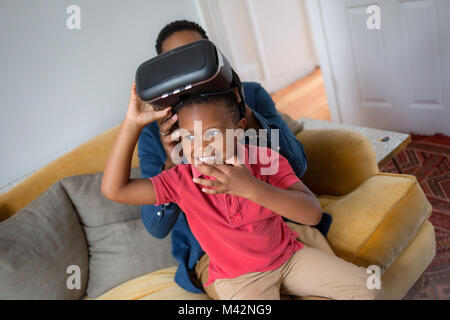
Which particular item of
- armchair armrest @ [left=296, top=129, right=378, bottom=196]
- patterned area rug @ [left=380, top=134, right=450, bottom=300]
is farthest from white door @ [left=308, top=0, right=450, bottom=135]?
armchair armrest @ [left=296, top=129, right=378, bottom=196]

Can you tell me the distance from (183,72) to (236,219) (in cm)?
38

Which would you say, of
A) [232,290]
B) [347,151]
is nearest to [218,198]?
[232,290]

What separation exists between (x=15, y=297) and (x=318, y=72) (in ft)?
10.7

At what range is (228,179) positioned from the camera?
0.70 meters

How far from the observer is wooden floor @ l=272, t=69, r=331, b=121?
9.17 ft

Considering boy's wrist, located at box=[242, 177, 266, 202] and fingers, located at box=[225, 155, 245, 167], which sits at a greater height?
fingers, located at box=[225, 155, 245, 167]

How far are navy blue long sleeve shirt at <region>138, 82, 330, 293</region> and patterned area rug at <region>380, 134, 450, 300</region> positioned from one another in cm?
33

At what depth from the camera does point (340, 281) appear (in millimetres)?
897

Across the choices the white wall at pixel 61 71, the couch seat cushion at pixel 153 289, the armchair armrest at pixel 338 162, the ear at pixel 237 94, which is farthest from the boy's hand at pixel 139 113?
the white wall at pixel 61 71

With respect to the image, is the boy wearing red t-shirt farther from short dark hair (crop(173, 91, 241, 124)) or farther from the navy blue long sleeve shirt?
the navy blue long sleeve shirt

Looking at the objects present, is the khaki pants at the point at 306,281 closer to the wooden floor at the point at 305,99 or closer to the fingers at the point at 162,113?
the fingers at the point at 162,113

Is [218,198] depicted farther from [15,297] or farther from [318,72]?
[318,72]

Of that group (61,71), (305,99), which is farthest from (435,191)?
(305,99)
